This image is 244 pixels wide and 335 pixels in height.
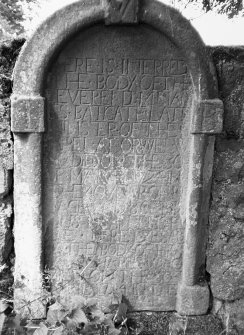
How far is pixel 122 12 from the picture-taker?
2227 millimetres

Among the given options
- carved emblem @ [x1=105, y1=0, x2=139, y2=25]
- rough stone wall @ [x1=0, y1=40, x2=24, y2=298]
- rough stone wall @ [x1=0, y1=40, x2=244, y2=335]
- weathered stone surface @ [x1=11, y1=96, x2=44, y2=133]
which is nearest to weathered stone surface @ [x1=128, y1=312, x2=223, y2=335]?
rough stone wall @ [x1=0, y1=40, x2=244, y2=335]

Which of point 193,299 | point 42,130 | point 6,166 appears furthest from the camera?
point 193,299

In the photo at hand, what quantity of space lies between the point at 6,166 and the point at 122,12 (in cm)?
128

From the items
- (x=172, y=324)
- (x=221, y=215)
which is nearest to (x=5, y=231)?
(x=172, y=324)

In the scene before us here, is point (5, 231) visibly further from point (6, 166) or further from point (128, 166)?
point (128, 166)

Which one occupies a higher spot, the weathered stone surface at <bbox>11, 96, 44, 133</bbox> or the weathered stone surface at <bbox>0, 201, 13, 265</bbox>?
the weathered stone surface at <bbox>11, 96, 44, 133</bbox>

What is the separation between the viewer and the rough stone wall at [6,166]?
7.73 feet

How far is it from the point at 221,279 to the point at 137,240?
706 mm

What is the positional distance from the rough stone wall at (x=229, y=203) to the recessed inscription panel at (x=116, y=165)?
0.26 meters

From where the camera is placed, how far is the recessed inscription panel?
7.86ft

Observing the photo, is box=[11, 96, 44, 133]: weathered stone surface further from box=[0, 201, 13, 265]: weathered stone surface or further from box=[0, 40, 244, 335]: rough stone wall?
box=[0, 201, 13, 265]: weathered stone surface

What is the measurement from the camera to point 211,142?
8.31 ft

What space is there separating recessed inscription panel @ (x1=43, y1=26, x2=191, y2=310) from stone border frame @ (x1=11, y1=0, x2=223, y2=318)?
83 mm

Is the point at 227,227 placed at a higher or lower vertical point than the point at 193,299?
higher
